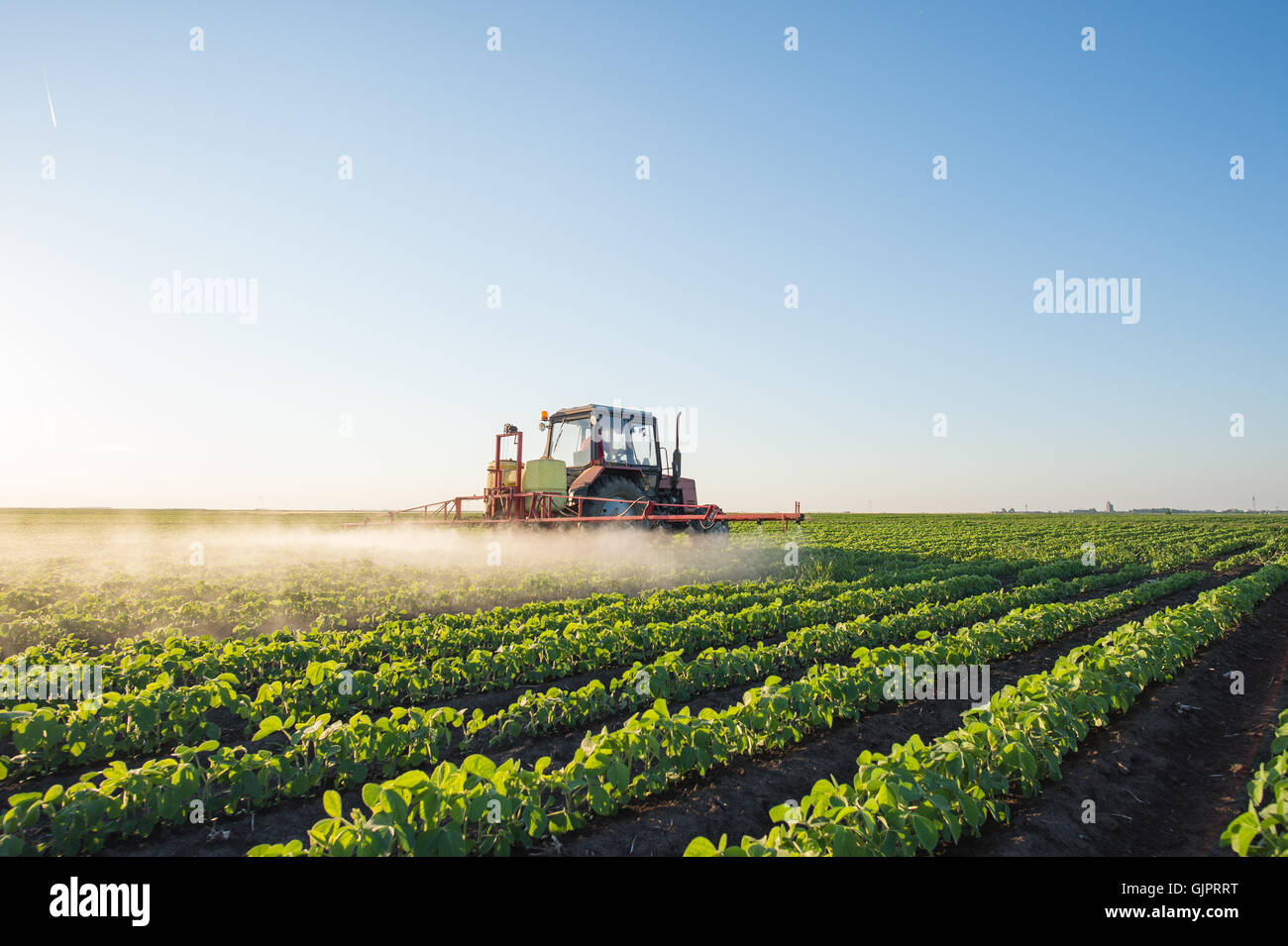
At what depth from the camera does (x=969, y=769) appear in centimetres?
358

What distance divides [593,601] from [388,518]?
9263 mm

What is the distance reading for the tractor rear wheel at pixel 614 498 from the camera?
42.3 ft

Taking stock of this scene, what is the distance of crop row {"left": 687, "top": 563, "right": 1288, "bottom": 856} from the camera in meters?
2.68

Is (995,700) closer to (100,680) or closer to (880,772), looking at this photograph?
(880,772)

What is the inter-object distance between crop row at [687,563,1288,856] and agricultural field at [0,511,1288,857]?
2 cm

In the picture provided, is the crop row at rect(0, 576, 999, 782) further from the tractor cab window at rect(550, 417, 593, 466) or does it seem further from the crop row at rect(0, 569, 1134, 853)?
the tractor cab window at rect(550, 417, 593, 466)

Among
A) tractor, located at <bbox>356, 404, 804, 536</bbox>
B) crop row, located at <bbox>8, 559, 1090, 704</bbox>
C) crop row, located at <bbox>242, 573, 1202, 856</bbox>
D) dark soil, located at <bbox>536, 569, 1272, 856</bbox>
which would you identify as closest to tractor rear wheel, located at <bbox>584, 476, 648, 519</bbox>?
tractor, located at <bbox>356, 404, 804, 536</bbox>

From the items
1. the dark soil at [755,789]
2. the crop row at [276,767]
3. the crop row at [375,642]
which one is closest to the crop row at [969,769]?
the dark soil at [755,789]

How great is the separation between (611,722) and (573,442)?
32.0 ft

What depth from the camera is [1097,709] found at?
4.97m

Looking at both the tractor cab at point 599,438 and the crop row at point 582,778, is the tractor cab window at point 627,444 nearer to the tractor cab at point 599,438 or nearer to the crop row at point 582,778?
the tractor cab at point 599,438

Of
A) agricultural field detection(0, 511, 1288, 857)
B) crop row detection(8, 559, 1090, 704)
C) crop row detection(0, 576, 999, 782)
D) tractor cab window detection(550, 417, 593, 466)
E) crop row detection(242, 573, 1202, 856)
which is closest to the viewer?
crop row detection(242, 573, 1202, 856)

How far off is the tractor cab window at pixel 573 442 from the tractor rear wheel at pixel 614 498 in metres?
0.85

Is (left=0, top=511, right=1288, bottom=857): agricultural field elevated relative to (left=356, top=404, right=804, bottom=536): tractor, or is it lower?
lower
